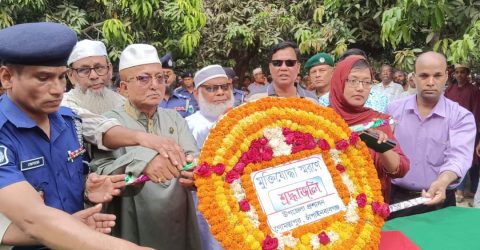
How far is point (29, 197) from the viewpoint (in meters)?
1.45

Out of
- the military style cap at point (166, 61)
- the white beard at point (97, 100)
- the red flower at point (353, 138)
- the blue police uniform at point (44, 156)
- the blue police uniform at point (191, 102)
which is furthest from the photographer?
the blue police uniform at point (191, 102)

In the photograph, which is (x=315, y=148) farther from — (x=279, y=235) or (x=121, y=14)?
(x=121, y=14)

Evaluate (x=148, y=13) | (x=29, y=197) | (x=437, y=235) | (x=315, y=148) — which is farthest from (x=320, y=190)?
(x=148, y=13)

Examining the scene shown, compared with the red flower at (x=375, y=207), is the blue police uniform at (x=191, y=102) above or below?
above

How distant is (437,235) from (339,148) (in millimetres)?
784

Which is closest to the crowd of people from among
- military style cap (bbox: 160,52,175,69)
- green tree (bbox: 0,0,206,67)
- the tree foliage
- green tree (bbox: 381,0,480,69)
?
military style cap (bbox: 160,52,175,69)

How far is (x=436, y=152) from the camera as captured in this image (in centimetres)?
315

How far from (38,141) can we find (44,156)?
0.06 meters

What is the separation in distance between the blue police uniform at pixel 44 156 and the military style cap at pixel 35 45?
22 cm

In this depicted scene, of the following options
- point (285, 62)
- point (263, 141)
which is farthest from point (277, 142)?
point (285, 62)

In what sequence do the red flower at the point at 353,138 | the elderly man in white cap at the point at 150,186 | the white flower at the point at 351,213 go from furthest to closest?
the elderly man in white cap at the point at 150,186
the red flower at the point at 353,138
the white flower at the point at 351,213

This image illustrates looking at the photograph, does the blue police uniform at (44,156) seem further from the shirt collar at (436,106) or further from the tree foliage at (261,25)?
the tree foliage at (261,25)

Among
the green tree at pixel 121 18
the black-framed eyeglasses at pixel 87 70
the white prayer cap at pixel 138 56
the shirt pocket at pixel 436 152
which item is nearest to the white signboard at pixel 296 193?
the white prayer cap at pixel 138 56

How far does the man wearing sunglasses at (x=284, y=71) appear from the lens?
382 centimetres
